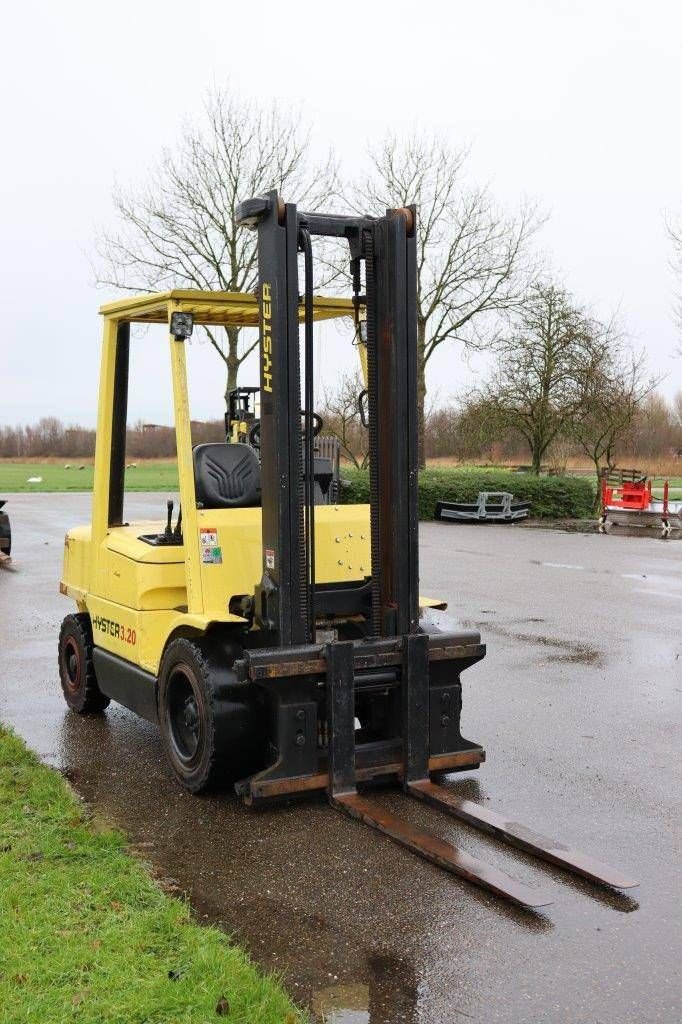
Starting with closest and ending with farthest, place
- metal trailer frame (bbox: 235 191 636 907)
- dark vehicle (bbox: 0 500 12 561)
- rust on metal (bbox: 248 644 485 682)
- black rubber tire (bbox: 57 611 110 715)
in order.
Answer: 1. rust on metal (bbox: 248 644 485 682)
2. metal trailer frame (bbox: 235 191 636 907)
3. black rubber tire (bbox: 57 611 110 715)
4. dark vehicle (bbox: 0 500 12 561)

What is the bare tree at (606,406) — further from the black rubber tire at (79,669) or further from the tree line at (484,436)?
the black rubber tire at (79,669)

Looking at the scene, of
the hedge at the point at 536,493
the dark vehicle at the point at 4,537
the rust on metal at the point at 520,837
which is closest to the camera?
the rust on metal at the point at 520,837

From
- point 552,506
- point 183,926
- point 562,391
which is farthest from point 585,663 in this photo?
point 562,391

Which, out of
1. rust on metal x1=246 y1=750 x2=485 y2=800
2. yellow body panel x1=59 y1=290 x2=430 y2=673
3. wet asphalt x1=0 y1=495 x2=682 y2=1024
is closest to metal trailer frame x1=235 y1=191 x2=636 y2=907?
rust on metal x1=246 y1=750 x2=485 y2=800

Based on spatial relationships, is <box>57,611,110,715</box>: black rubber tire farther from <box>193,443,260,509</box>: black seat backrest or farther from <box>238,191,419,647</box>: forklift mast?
<box>238,191,419,647</box>: forklift mast

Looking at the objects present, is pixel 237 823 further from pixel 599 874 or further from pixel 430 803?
pixel 599 874

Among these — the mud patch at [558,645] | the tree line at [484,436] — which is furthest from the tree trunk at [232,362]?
the mud patch at [558,645]

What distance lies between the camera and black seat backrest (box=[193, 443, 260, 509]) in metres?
6.05

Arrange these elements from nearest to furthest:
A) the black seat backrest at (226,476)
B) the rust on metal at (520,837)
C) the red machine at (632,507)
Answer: the rust on metal at (520,837), the black seat backrest at (226,476), the red machine at (632,507)

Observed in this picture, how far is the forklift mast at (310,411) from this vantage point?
5.23 metres

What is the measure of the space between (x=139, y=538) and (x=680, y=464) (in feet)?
141

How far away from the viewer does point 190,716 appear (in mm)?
5648

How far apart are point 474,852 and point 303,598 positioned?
4.86ft

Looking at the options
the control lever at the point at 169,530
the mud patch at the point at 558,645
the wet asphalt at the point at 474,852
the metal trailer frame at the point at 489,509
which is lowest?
the wet asphalt at the point at 474,852
